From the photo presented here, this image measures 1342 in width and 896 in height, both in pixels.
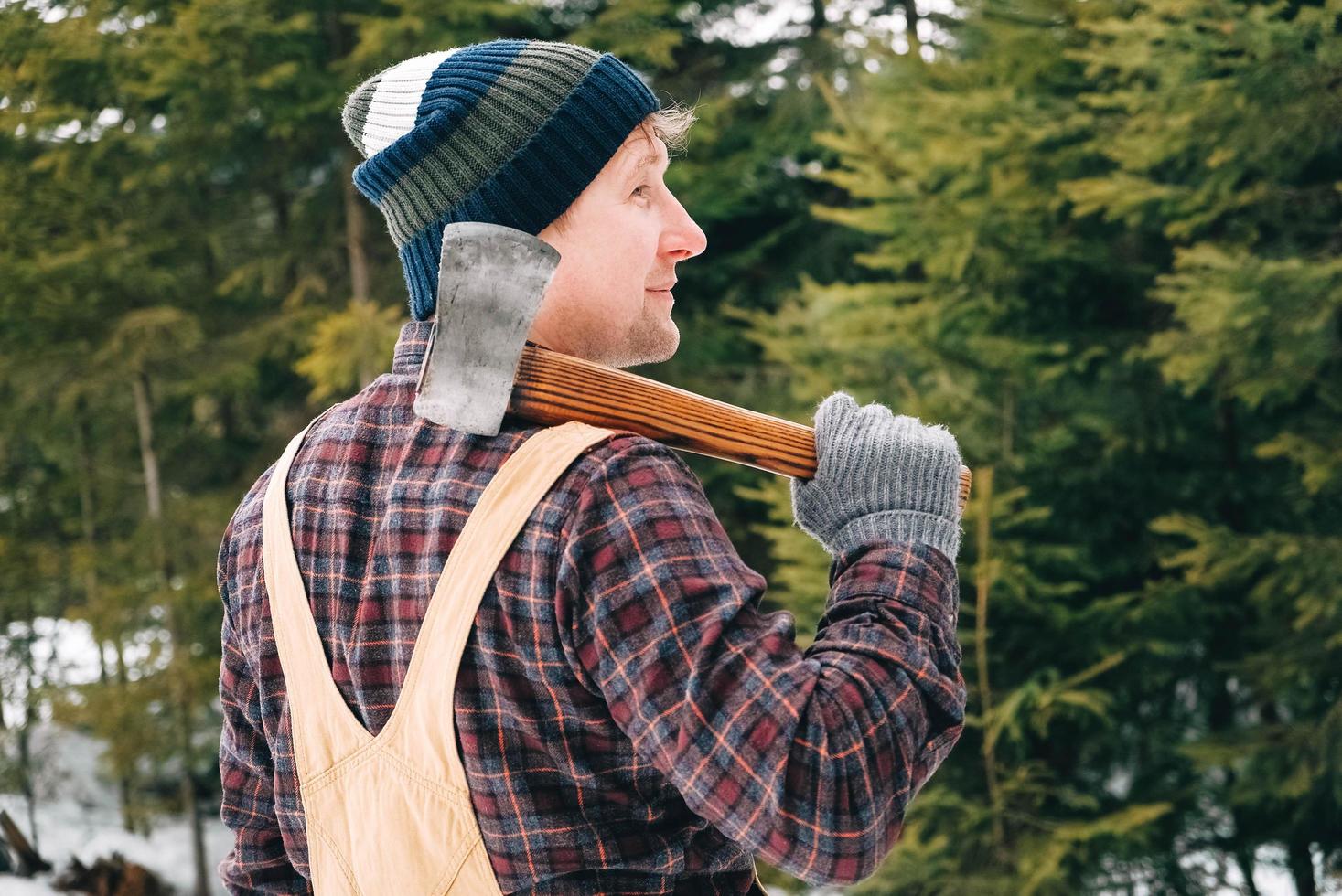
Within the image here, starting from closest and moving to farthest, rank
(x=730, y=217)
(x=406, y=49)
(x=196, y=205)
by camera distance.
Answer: (x=406, y=49) → (x=196, y=205) → (x=730, y=217)

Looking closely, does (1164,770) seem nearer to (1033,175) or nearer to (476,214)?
(1033,175)

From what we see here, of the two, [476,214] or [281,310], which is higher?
[476,214]

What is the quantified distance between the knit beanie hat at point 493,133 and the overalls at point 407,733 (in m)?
0.27

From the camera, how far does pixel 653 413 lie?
1.26 meters

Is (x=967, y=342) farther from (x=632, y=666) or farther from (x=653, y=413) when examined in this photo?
(x=632, y=666)

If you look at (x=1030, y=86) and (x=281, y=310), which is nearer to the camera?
(x=1030, y=86)

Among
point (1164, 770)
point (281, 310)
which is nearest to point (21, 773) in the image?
point (281, 310)

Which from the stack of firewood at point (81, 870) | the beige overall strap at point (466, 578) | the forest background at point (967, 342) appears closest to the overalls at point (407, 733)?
the beige overall strap at point (466, 578)

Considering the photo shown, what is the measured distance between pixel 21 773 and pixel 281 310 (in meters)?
4.02

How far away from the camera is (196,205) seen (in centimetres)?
970

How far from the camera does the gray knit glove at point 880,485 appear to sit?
1197mm

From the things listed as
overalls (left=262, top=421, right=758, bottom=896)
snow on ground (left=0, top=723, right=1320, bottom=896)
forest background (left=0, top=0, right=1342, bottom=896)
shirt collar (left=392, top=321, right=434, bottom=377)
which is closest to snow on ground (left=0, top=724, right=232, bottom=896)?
snow on ground (left=0, top=723, right=1320, bottom=896)

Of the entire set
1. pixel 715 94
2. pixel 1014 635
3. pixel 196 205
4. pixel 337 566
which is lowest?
pixel 1014 635

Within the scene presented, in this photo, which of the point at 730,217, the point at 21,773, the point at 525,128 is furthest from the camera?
the point at 730,217
